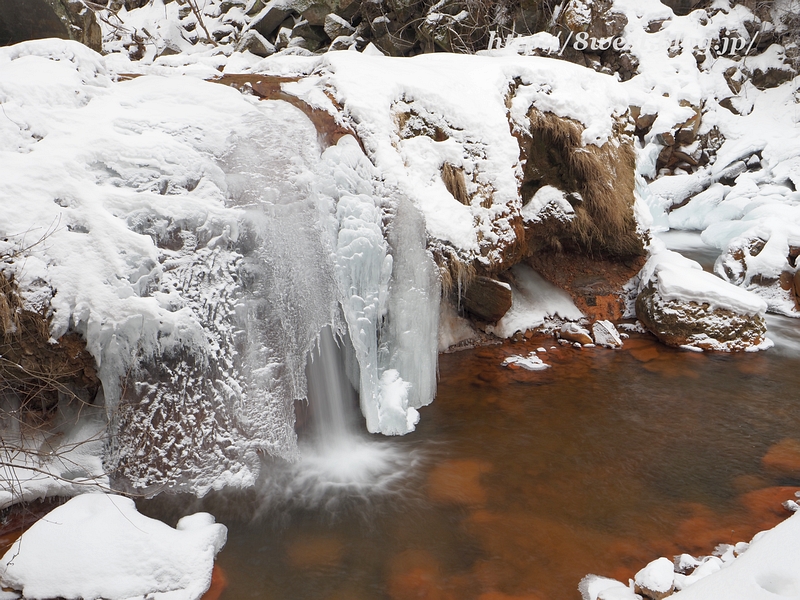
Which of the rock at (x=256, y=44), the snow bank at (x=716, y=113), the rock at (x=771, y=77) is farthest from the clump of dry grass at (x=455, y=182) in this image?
the rock at (x=771, y=77)

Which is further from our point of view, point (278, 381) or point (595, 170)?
point (595, 170)

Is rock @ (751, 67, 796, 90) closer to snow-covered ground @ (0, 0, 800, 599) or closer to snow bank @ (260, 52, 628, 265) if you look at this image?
snow-covered ground @ (0, 0, 800, 599)

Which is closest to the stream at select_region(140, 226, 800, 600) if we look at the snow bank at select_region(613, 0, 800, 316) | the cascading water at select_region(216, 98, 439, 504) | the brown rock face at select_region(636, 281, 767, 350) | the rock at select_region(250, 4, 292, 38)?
the cascading water at select_region(216, 98, 439, 504)

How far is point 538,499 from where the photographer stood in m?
3.32

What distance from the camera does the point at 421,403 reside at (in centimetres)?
444

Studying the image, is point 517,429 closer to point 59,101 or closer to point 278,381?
point 278,381

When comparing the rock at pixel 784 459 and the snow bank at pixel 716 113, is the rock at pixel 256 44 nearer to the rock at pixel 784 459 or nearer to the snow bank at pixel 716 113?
the snow bank at pixel 716 113

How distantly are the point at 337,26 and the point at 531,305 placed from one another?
853 centimetres

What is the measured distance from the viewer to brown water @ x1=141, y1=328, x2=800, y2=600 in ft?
9.11

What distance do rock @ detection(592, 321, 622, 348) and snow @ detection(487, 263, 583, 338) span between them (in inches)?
10.3

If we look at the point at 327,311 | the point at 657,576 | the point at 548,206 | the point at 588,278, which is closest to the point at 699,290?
the point at 588,278

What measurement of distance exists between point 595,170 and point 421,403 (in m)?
3.10

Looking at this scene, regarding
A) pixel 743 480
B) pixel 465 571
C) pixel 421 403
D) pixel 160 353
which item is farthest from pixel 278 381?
pixel 743 480

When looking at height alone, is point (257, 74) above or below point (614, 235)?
above
